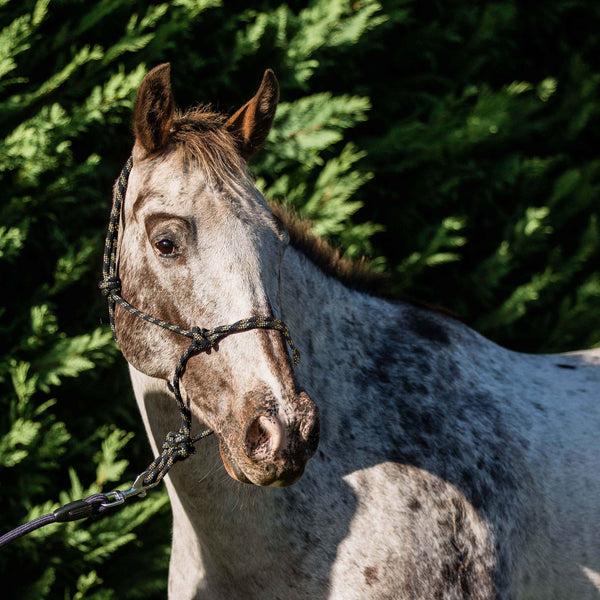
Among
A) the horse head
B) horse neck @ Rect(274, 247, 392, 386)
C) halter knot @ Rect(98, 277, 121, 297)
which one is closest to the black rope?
the horse head

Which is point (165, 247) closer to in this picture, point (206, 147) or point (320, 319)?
point (206, 147)

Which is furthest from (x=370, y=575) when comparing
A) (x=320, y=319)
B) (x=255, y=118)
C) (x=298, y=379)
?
(x=255, y=118)

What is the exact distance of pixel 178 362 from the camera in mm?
1655

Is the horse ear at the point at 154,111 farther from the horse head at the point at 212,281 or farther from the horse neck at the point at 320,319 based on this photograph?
the horse neck at the point at 320,319

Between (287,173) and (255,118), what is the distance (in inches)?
68.0

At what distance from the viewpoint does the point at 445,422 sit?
82.3 inches

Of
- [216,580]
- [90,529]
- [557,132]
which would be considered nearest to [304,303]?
[216,580]

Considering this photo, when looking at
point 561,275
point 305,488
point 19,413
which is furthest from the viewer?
point 561,275

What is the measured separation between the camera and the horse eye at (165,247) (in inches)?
65.0

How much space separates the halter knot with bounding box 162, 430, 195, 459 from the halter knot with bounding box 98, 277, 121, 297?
48cm

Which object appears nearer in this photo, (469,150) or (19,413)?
(19,413)

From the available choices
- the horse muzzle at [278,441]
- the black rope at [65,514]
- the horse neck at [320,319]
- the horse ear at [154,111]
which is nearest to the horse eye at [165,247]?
the horse ear at [154,111]

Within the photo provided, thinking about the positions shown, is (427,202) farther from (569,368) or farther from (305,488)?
(305,488)

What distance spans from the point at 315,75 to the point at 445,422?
271 cm
